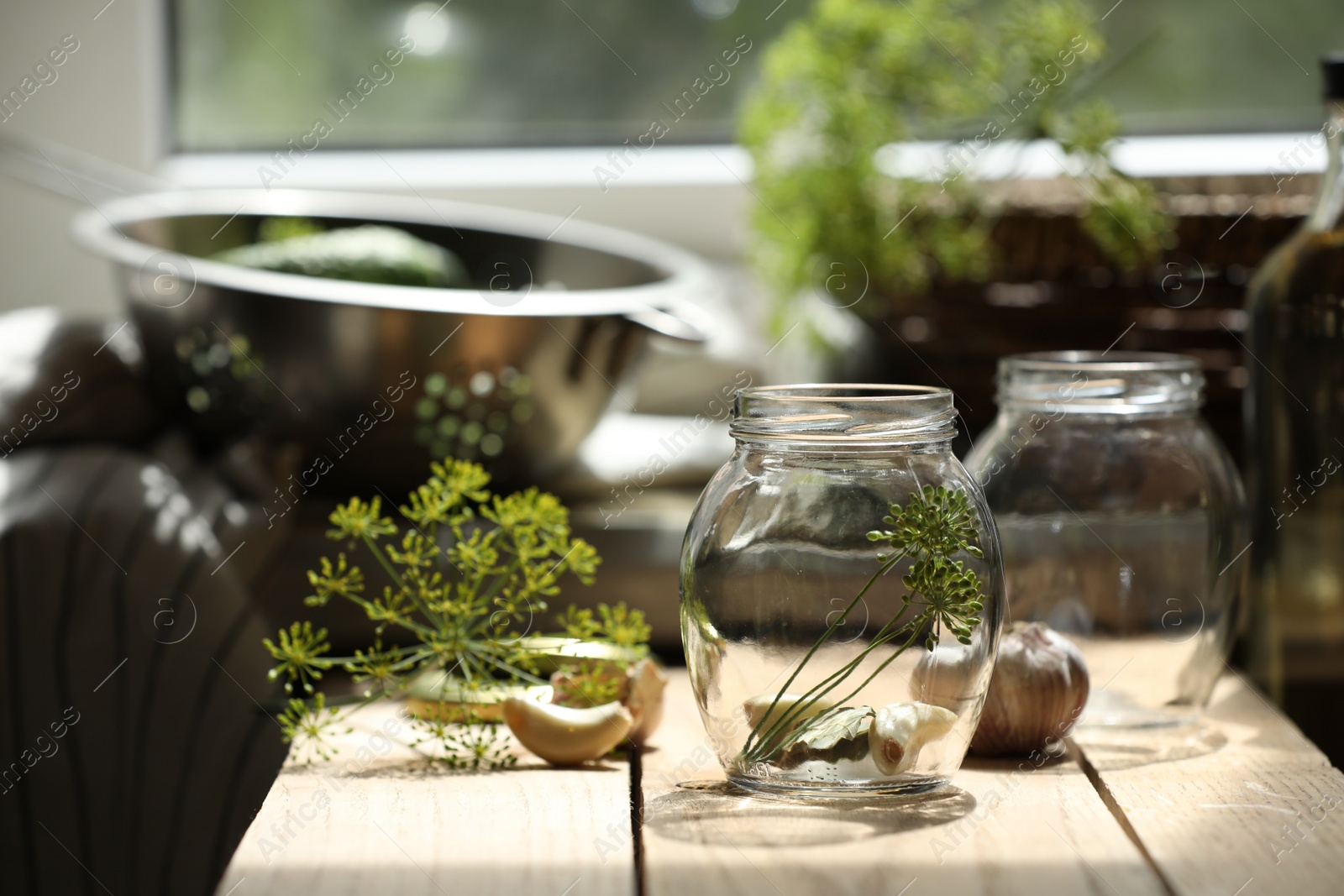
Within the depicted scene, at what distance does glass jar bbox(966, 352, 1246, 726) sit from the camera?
1.63 ft

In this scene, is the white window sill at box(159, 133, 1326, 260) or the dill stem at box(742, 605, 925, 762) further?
the white window sill at box(159, 133, 1326, 260)

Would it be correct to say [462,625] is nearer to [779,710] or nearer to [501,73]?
[779,710]

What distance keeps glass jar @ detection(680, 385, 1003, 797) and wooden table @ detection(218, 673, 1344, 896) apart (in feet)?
0.06

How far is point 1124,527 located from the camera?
500mm

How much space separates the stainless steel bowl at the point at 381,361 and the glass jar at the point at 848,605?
372 millimetres

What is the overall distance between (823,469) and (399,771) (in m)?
0.19

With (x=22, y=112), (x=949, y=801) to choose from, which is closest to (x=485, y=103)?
(x=22, y=112)

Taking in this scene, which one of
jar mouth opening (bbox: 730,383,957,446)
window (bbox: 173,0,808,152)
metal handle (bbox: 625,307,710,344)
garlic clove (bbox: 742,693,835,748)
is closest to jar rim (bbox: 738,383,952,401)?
jar mouth opening (bbox: 730,383,957,446)

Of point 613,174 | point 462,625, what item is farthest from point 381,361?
point 613,174

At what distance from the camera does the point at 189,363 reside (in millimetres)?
818

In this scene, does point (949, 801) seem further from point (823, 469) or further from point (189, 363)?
point (189, 363)

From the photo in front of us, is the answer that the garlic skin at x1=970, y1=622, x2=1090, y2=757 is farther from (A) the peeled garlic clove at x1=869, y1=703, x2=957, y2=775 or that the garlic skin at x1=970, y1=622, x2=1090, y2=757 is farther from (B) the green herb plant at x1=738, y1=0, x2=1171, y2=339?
(B) the green herb plant at x1=738, y1=0, x2=1171, y2=339

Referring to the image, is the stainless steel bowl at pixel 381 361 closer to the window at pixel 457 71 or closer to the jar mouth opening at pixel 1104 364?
the jar mouth opening at pixel 1104 364

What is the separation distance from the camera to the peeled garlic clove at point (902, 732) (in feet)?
1.29
